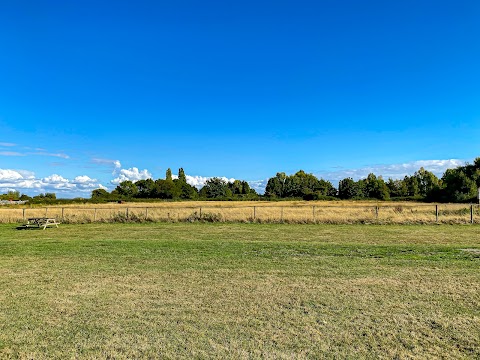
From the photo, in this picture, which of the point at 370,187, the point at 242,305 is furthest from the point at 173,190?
the point at 242,305

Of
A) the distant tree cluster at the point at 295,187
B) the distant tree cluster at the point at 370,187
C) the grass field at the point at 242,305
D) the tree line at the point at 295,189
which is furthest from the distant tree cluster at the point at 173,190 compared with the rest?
the grass field at the point at 242,305

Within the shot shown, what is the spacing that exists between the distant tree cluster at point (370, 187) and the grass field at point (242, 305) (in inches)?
2900

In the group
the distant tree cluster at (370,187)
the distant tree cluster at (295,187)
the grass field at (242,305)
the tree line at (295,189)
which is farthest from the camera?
the distant tree cluster at (295,187)

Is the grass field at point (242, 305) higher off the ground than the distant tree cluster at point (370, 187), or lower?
lower

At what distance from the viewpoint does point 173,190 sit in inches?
3580

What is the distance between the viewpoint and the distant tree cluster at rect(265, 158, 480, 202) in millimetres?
76750

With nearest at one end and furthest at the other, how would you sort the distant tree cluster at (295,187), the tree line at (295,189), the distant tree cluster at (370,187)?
the distant tree cluster at (370,187) → the tree line at (295,189) → the distant tree cluster at (295,187)

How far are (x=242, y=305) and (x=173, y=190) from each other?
86.4m

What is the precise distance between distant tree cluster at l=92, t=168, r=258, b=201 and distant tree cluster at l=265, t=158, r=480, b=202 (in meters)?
11.5

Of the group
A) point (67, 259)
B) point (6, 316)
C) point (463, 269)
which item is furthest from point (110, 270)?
point (463, 269)

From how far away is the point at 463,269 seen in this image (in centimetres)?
901

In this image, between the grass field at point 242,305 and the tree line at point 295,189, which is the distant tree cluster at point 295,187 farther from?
the grass field at point 242,305

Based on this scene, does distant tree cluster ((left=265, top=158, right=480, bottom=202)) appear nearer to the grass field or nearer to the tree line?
the tree line

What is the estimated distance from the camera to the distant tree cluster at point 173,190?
3620 inches
